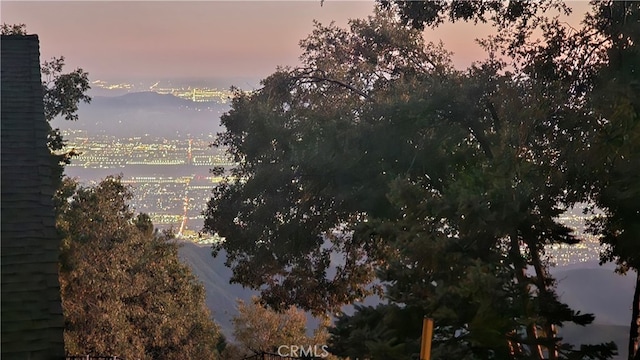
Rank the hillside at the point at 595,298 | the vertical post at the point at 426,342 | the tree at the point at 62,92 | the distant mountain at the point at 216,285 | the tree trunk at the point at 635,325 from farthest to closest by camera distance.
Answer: the distant mountain at the point at 216,285 < the hillside at the point at 595,298 < the tree at the point at 62,92 < the tree trunk at the point at 635,325 < the vertical post at the point at 426,342

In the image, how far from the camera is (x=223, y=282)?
3450 inches

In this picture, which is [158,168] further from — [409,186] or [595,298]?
[409,186]

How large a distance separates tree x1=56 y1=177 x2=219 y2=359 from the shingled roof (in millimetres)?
13838

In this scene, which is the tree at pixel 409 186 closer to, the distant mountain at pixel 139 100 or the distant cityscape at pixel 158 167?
the distant cityscape at pixel 158 167

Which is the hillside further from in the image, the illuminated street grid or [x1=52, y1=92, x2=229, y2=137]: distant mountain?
[x1=52, y1=92, x2=229, y2=137]: distant mountain

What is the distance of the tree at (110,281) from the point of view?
2259 cm

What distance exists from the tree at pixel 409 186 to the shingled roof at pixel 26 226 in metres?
3.06

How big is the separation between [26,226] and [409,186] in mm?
3833

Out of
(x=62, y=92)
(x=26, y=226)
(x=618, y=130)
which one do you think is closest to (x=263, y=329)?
(x=62, y=92)

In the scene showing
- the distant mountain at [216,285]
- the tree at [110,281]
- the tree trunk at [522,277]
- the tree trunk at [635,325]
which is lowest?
the distant mountain at [216,285]

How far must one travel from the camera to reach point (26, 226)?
21.6ft

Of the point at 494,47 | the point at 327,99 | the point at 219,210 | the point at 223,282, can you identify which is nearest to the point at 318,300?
the point at 219,210

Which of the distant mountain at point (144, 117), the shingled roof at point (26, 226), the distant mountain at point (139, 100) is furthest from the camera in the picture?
the distant mountain at point (139, 100)

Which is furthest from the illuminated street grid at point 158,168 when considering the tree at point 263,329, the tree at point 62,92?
the tree at point 62,92
